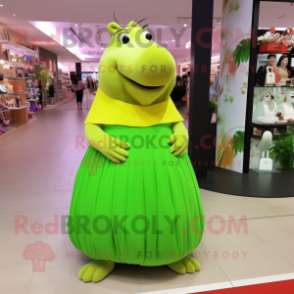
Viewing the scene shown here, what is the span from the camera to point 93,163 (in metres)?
1.86

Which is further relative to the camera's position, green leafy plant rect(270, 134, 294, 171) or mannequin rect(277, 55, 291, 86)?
green leafy plant rect(270, 134, 294, 171)

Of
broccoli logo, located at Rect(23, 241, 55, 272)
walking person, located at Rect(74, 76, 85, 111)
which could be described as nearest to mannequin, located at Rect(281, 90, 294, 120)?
broccoli logo, located at Rect(23, 241, 55, 272)

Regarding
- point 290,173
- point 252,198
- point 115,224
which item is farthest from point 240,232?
point 290,173

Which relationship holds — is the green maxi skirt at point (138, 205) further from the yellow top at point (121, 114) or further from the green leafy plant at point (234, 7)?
the green leafy plant at point (234, 7)

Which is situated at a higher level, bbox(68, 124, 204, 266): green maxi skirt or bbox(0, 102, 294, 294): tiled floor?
bbox(68, 124, 204, 266): green maxi skirt

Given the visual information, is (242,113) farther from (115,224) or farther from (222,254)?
(115,224)

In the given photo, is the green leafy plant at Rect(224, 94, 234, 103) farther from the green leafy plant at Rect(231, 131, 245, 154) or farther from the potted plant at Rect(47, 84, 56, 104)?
the potted plant at Rect(47, 84, 56, 104)

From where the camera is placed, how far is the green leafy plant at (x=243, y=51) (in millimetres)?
3871

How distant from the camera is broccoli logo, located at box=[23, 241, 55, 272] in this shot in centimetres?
209

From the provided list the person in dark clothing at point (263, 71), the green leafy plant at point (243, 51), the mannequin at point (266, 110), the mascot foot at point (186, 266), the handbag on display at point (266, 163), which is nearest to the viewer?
the mascot foot at point (186, 266)

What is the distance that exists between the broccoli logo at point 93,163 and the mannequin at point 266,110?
301 cm

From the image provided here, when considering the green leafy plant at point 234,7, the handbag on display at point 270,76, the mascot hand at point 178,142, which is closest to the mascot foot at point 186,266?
the mascot hand at point 178,142

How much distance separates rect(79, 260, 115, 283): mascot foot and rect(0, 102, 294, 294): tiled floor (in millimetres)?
35

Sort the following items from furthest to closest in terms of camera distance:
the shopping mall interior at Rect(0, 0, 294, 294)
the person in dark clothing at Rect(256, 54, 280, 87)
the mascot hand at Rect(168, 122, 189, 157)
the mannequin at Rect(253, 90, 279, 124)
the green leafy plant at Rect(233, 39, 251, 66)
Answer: the mannequin at Rect(253, 90, 279, 124) < the person in dark clothing at Rect(256, 54, 280, 87) < the green leafy plant at Rect(233, 39, 251, 66) < the mascot hand at Rect(168, 122, 189, 157) < the shopping mall interior at Rect(0, 0, 294, 294)
